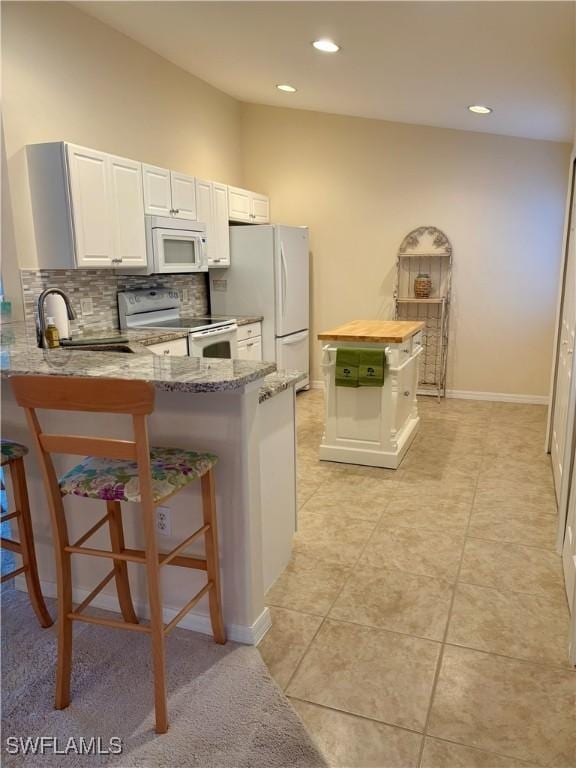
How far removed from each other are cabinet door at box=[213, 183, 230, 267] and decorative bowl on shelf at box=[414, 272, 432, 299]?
1882 millimetres

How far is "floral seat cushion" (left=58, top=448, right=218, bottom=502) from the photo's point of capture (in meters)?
1.62

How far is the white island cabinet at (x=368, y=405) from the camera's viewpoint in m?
3.56

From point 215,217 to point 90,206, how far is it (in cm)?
162

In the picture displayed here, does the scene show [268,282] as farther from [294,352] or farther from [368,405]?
[368,405]

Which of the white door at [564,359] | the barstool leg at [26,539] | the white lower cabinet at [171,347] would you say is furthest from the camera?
the white lower cabinet at [171,347]

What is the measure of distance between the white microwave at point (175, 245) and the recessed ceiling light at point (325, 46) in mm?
1518

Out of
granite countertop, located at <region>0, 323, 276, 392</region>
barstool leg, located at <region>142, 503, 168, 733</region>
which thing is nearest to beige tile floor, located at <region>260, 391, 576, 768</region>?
barstool leg, located at <region>142, 503, 168, 733</region>

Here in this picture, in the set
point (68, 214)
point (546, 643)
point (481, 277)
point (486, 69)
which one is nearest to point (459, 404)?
point (481, 277)

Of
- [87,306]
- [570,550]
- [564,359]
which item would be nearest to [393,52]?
[564,359]

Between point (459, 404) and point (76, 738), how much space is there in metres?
4.51

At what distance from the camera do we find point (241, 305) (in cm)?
528

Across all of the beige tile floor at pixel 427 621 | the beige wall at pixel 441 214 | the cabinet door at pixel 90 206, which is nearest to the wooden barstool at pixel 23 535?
the beige tile floor at pixel 427 621

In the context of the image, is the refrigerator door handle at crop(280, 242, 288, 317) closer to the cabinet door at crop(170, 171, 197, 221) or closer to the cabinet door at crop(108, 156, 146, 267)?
the cabinet door at crop(170, 171, 197, 221)

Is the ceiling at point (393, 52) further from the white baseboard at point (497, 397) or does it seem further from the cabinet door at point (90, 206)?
the white baseboard at point (497, 397)
